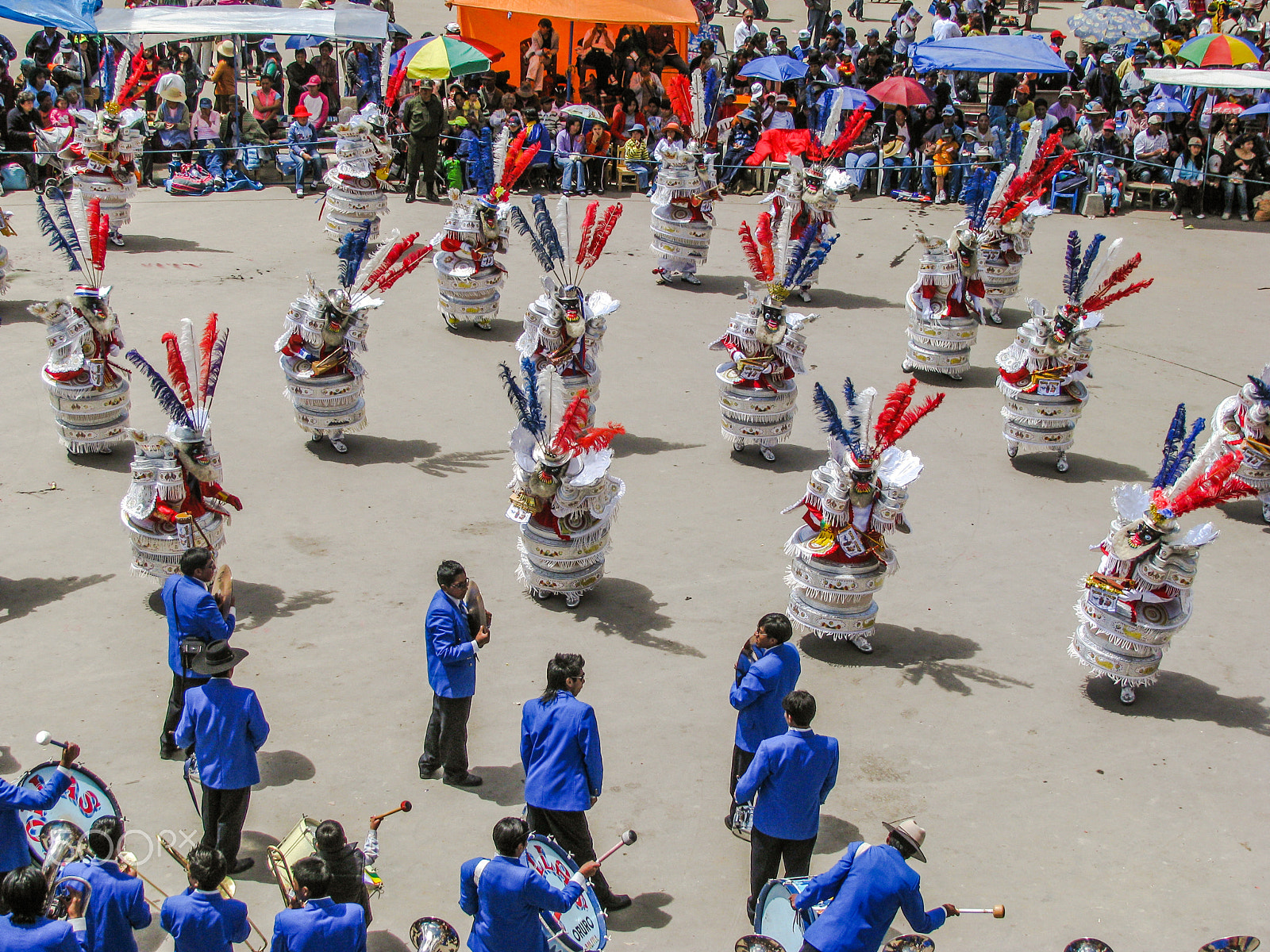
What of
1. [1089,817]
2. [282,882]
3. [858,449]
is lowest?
[1089,817]

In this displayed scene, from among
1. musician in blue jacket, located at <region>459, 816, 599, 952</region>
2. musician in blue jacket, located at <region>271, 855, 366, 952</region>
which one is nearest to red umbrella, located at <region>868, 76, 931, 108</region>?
musician in blue jacket, located at <region>459, 816, 599, 952</region>

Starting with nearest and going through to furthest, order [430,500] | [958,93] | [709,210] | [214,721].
A: [214,721]
[430,500]
[709,210]
[958,93]

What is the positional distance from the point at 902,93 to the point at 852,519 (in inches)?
506

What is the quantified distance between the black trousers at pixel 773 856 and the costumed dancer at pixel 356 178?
37.8ft

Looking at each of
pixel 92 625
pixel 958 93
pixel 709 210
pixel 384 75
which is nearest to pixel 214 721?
pixel 92 625

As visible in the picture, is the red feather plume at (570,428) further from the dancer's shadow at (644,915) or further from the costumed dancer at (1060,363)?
the costumed dancer at (1060,363)

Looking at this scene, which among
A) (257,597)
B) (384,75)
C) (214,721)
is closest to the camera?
(214,721)

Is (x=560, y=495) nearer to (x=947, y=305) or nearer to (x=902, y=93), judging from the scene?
(x=947, y=305)

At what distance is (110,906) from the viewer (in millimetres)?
4625

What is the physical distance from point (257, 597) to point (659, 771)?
3272 millimetres

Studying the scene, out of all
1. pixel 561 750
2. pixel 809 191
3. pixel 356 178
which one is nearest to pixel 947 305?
pixel 809 191

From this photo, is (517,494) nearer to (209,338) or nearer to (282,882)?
(209,338)

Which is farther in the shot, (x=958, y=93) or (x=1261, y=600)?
(x=958, y=93)

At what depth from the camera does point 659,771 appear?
6.96 meters
